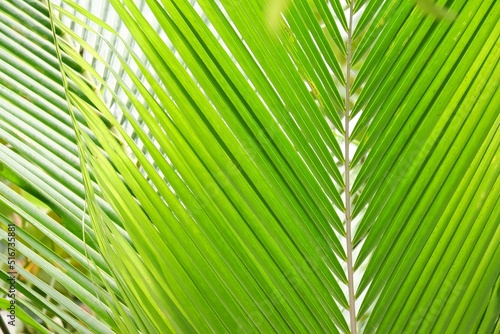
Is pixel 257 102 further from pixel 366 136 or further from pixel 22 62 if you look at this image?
pixel 22 62

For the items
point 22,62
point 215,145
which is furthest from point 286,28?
point 22,62

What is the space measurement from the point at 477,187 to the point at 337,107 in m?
0.21

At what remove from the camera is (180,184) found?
51cm

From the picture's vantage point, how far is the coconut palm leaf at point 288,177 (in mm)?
501

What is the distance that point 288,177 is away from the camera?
57 centimetres

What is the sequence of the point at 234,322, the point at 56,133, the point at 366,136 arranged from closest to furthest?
the point at 234,322 < the point at 366,136 < the point at 56,133

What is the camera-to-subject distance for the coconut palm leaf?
0.50 meters

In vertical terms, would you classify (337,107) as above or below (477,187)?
above

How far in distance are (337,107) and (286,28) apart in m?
0.13

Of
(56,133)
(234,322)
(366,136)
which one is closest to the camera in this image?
(234,322)

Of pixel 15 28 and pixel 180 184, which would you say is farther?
pixel 15 28

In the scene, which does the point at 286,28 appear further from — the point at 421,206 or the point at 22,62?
the point at 22,62

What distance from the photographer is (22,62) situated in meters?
0.87

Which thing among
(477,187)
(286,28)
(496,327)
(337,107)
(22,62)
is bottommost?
(496,327)
